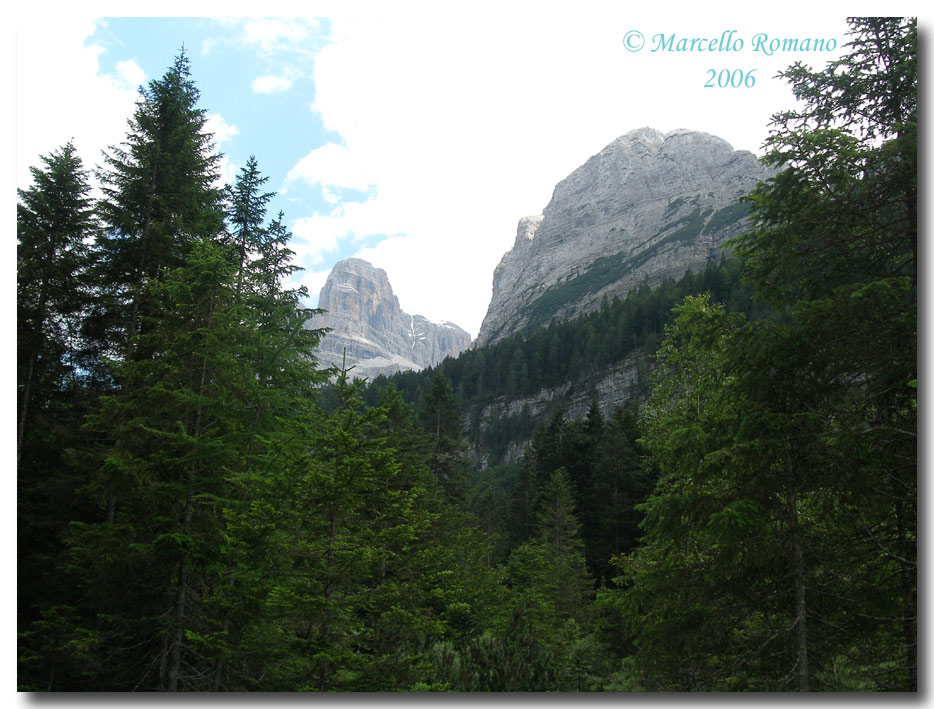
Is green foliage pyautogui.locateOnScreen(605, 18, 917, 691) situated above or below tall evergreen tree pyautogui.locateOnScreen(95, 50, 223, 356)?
below

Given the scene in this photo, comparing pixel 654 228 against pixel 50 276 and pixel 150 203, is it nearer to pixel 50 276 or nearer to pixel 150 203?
pixel 150 203

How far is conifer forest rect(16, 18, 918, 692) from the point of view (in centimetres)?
624

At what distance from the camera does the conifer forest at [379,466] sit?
624 cm

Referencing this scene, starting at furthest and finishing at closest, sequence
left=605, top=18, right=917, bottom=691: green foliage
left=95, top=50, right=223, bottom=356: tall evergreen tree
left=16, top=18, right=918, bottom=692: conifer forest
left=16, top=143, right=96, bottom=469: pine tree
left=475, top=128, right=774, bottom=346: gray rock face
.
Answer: left=475, top=128, right=774, bottom=346: gray rock face < left=95, top=50, right=223, bottom=356: tall evergreen tree < left=16, top=143, right=96, bottom=469: pine tree < left=16, top=18, right=918, bottom=692: conifer forest < left=605, top=18, right=917, bottom=691: green foliage

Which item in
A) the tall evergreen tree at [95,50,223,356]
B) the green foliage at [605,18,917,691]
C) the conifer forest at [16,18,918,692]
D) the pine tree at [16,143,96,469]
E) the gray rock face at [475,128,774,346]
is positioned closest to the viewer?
the green foliage at [605,18,917,691]

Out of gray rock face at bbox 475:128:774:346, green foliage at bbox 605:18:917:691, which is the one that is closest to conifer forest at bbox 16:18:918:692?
green foliage at bbox 605:18:917:691

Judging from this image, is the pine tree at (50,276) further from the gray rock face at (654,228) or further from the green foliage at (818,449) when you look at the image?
the gray rock face at (654,228)

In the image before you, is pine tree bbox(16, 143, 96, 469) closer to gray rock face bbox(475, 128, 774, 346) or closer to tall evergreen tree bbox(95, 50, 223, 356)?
tall evergreen tree bbox(95, 50, 223, 356)

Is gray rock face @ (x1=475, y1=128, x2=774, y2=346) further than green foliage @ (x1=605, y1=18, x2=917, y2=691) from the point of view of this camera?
Yes

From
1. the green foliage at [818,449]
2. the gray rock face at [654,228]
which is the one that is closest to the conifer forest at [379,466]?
the green foliage at [818,449]

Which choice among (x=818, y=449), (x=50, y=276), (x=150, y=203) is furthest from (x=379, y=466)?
(x=150, y=203)

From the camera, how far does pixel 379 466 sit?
339 inches

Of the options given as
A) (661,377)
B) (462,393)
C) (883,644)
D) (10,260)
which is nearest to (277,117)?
(10,260)

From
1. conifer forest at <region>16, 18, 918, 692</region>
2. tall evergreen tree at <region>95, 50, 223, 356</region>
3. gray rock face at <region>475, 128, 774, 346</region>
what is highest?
gray rock face at <region>475, 128, 774, 346</region>
